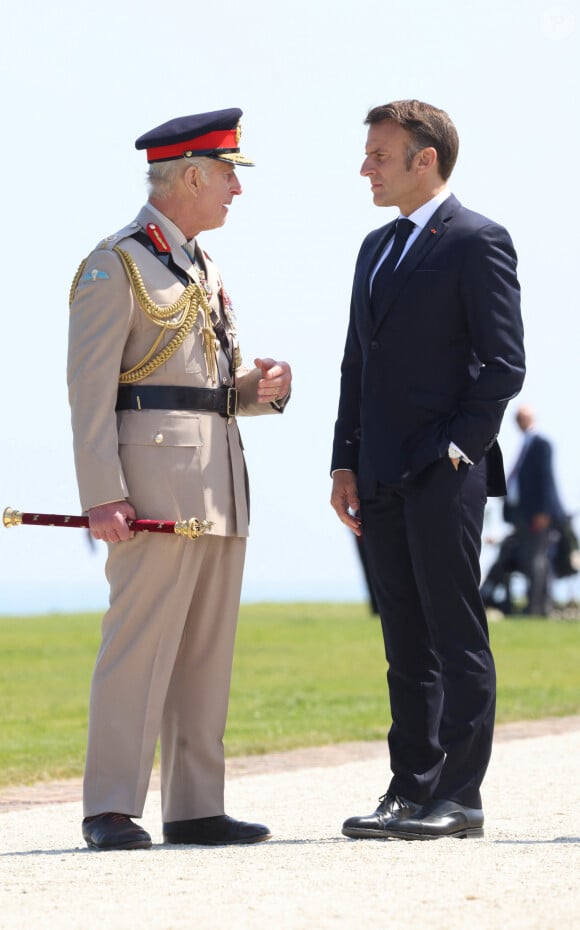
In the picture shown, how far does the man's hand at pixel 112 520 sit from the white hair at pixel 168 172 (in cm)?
107

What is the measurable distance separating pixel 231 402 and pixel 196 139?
2.86 feet

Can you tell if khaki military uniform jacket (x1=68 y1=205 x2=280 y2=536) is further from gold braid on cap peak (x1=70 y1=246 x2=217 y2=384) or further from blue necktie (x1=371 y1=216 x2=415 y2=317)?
blue necktie (x1=371 y1=216 x2=415 y2=317)

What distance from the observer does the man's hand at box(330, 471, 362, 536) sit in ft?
19.2

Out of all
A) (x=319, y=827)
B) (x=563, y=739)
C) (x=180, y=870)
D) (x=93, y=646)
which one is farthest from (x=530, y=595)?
(x=180, y=870)

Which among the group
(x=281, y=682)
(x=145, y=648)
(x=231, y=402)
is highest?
(x=231, y=402)

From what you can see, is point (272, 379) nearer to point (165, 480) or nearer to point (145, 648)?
point (165, 480)

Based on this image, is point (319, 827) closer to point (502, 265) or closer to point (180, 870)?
point (180, 870)

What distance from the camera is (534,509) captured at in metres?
19.2

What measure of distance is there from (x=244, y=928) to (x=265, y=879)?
600 millimetres

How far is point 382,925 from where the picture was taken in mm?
4051

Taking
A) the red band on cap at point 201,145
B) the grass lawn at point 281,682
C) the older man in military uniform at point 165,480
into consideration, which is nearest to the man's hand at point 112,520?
the older man in military uniform at point 165,480

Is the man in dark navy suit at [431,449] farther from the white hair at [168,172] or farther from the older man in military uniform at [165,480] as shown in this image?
the white hair at [168,172]

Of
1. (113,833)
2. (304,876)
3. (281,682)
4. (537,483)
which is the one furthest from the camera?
(537,483)

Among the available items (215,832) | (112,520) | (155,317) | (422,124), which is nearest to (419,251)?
(422,124)
